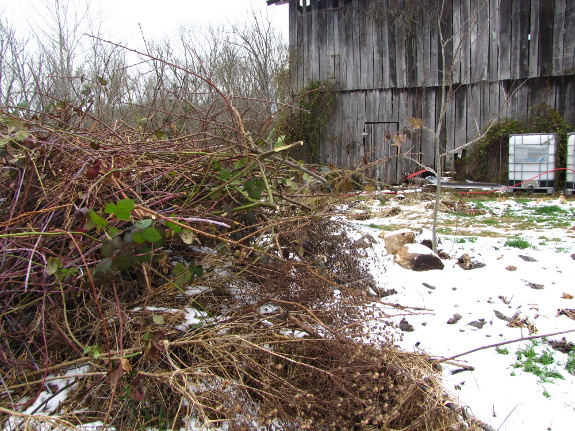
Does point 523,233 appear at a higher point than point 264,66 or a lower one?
lower

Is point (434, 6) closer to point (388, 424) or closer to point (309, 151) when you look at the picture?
point (309, 151)

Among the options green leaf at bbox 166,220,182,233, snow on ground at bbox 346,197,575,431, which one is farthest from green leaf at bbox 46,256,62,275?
snow on ground at bbox 346,197,575,431

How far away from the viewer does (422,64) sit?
11680mm

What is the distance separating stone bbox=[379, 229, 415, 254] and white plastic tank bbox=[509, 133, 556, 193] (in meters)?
7.03

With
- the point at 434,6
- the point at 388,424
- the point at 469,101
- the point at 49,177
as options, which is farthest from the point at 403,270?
the point at 434,6

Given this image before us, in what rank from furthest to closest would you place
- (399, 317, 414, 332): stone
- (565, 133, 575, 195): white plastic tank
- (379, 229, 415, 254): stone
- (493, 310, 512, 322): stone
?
(565, 133, 575, 195): white plastic tank → (379, 229, 415, 254): stone → (493, 310, 512, 322): stone → (399, 317, 414, 332): stone

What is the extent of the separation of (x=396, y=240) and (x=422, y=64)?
8606 millimetres

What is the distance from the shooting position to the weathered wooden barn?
10.6 m

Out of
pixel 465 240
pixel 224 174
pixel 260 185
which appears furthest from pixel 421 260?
pixel 224 174

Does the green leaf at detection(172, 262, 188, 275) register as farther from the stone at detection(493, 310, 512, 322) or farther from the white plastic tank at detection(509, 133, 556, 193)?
the white plastic tank at detection(509, 133, 556, 193)

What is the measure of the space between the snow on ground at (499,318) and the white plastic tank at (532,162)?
196 inches

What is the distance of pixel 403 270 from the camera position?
4105mm

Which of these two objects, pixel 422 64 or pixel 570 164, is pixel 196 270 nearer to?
pixel 570 164

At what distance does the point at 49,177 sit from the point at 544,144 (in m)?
10.8
